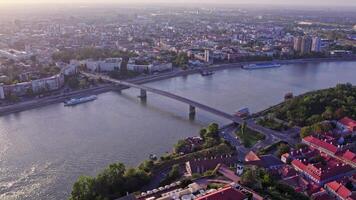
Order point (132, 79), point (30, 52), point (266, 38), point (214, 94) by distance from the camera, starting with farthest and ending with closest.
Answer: point (266, 38) < point (30, 52) < point (132, 79) < point (214, 94)

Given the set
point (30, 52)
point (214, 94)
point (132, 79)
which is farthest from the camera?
point (30, 52)

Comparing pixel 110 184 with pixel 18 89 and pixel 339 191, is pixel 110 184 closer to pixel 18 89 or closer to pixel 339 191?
pixel 339 191

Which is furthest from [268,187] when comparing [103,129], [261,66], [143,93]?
[261,66]

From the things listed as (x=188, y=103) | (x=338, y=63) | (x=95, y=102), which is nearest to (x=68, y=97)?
(x=95, y=102)

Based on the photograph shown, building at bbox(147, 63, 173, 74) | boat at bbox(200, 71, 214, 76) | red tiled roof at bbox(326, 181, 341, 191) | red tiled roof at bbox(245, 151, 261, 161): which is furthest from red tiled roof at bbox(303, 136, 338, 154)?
building at bbox(147, 63, 173, 74)

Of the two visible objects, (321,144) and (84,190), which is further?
(321,144)

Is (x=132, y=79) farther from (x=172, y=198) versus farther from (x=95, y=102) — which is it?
(x=172, y=198)

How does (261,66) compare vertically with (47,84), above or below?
below
